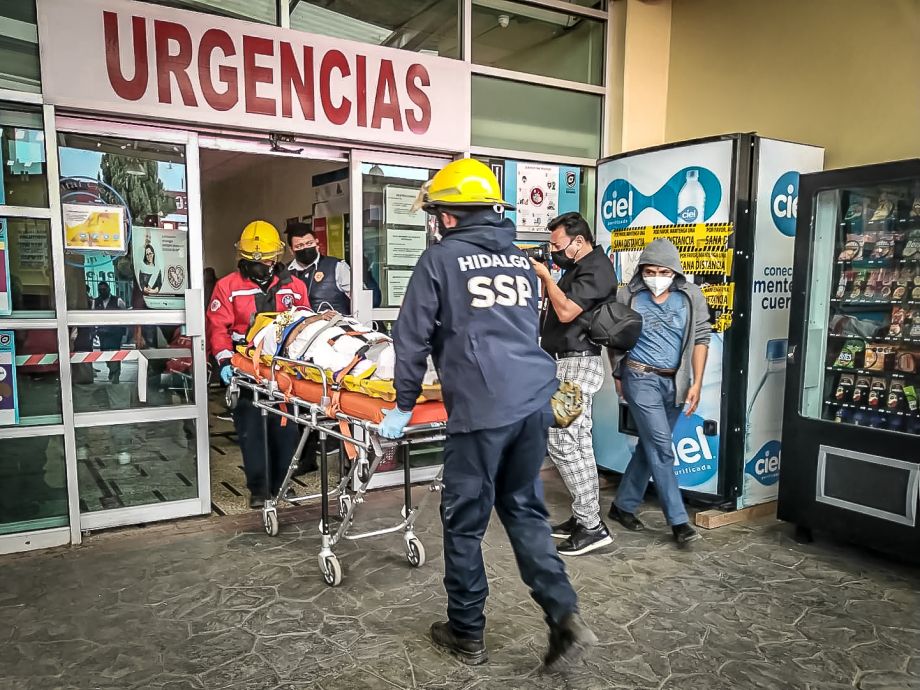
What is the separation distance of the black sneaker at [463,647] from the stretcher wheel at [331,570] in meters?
0.72

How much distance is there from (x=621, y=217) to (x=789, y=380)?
157 centimetres

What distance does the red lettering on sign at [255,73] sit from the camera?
402cm

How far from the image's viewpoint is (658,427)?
382cm

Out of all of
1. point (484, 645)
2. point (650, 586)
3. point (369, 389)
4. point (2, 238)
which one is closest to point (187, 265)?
point (2, 238)

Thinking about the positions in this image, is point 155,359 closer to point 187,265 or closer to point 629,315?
point 187,265

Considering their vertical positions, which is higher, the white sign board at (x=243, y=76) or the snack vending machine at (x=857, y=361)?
the white sign board at (x=243, y=76)

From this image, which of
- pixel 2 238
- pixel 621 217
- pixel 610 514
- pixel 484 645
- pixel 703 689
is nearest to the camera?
pixel 703 689

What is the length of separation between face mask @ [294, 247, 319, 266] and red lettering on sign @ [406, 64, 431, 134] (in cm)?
134

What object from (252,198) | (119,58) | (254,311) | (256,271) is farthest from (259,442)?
(252,198)

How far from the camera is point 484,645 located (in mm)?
2768

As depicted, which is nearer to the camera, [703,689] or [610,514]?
[703,689]

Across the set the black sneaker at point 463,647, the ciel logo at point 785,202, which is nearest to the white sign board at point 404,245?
the ciel logo at point 785,202

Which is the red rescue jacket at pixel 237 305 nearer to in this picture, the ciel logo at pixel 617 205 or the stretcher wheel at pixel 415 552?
the stretcher wheel at pixel 415 552

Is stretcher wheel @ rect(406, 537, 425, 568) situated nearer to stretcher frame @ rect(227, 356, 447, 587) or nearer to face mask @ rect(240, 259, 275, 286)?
stretcher frame @ rect(227, 356, 447, 587)
